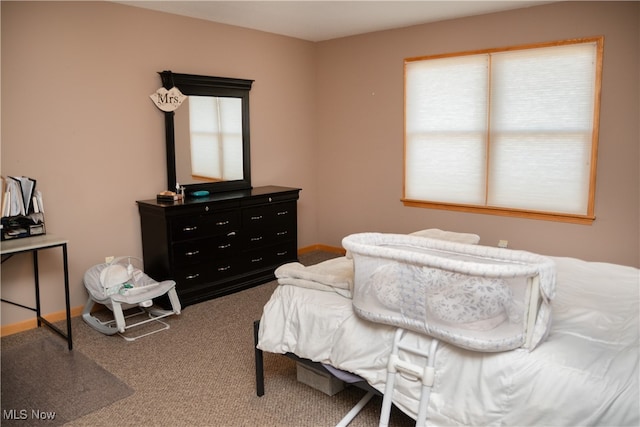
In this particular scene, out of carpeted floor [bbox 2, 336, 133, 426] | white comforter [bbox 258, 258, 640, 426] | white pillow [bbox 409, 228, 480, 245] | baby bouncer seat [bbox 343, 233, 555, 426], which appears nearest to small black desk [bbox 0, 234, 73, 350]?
carpeted floor [bbox 2, 336, 133, 426]

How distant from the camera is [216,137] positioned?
15.4 feet

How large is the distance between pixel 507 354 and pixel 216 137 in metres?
3.57

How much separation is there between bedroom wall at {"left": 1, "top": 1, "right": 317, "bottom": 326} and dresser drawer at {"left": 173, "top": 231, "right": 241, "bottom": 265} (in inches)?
20.1

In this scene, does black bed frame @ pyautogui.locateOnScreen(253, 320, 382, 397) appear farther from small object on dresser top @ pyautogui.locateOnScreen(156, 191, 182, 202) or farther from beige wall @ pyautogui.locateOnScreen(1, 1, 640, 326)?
beige wall @ pyautogui.locateOnScreen(1, 1, 640, 326)

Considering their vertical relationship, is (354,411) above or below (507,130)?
below

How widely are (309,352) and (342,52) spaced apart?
3.95 m

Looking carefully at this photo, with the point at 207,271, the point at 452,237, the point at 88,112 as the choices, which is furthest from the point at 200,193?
the point at 452,237

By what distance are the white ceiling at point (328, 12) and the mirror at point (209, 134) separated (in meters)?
0.55

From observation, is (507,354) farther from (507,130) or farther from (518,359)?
(507,130)

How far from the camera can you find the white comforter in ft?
5.36

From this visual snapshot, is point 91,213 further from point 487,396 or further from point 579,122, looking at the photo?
point 579,122

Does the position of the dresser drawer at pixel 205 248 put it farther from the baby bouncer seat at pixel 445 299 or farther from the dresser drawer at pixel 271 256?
the baby bouncer seat at pixel 445 299

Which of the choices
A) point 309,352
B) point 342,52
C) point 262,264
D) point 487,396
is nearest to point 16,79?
point 262,264

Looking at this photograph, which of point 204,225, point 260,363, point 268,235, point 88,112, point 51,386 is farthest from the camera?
point 268,235
